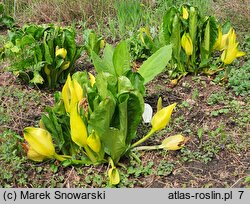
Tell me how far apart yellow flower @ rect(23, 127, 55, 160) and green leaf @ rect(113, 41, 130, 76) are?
24.0 inches

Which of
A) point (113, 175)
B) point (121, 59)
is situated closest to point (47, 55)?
point (121, 59)

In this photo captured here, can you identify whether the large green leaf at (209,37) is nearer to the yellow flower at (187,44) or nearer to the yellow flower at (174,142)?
the yellow flower at (187,44)

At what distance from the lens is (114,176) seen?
2742 millimetres

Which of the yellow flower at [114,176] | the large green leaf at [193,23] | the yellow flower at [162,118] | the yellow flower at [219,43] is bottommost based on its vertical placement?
the yellow flower at [114,176]

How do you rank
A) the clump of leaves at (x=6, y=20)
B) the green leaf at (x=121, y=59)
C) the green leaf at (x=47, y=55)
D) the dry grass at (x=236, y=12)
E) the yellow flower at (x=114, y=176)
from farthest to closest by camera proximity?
the clump of leaves at (x=6, y=20), the dry grass at (x=236, y=12), the green leaf at (x=47, y=55), the green leaf at (x=121, y=59), the yellow flower at (x=114, y=176)

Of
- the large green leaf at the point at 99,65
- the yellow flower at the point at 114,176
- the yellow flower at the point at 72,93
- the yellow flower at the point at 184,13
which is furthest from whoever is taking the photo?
the yellow flower at the point at 184,13

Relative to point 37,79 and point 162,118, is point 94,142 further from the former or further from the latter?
point 37,79

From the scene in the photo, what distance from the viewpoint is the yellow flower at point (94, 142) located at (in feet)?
8.84

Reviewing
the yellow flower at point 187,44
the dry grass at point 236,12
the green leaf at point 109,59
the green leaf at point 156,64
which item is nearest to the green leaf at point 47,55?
the green leaf at point 109,59

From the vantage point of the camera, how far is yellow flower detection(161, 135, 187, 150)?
9.55 feet

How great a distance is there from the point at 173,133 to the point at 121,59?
0.58m

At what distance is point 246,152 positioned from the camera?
2.96 meters

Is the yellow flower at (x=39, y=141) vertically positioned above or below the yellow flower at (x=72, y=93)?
below

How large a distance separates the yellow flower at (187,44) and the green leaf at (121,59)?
0.67 metres
